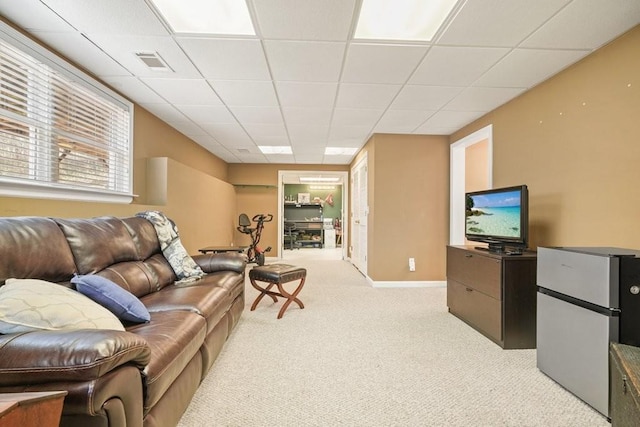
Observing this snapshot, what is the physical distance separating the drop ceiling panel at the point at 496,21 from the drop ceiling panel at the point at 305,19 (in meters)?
0.72

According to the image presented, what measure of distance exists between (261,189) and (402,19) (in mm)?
5459

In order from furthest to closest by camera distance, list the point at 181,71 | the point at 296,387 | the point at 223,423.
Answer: the point at 181,71 < the point at 296,387 < the point at 223,423

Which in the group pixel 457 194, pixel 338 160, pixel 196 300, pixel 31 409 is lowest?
pixel 196 300

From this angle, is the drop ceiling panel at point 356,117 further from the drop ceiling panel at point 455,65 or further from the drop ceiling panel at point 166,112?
the drop ceiling panel at point 166,112

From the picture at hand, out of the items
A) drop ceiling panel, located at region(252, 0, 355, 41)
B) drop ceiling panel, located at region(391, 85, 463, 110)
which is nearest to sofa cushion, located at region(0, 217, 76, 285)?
drop ceiling panel, located at region(252, 0, 355, 41)

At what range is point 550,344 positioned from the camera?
190cm

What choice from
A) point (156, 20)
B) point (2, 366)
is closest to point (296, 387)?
point (2, 366)

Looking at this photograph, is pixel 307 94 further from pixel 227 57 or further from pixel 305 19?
pixel 305 19

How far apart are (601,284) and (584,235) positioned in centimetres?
86

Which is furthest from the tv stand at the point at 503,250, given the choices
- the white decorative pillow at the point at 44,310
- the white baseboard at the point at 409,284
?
the white decorative pillow at the point at 44,310

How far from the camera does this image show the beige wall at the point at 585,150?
190 cm

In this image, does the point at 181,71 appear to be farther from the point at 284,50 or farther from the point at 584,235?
the point at 584,235

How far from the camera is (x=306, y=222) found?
32.6ft

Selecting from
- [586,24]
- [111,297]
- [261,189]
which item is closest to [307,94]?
[586,24]
